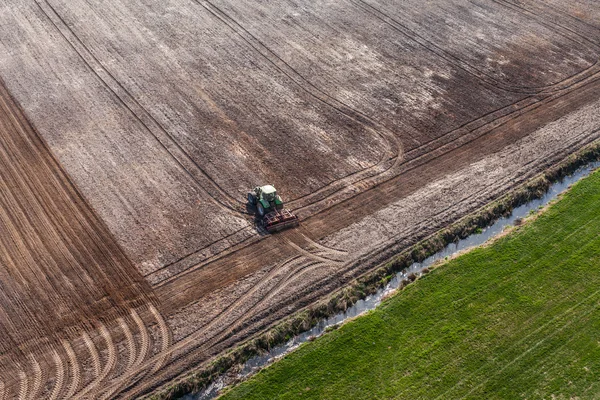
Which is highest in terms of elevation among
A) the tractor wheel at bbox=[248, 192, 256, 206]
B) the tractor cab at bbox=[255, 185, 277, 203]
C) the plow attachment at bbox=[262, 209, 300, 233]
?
the tractor cab at bbox=[255, 185, 277, 203]

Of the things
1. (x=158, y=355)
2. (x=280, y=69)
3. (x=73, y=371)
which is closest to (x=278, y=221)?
(x=158, y=355)

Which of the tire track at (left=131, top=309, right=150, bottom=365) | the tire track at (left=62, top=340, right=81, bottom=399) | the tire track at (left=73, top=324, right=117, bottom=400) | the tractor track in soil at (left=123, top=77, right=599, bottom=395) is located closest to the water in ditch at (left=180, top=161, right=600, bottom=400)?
the tractor track in soil at (left=123, top=77, right=599, bottom=395)

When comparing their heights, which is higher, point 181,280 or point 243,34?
point 243,34

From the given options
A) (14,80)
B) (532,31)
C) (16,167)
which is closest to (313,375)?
(16,167)

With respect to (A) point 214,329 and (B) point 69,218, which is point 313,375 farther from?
(B) point 69,218

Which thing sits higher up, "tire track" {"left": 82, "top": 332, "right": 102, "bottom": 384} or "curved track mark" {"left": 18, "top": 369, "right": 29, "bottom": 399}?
"tire track" {"left": 82, "top": 332, "right": 102, "bottom": 384}

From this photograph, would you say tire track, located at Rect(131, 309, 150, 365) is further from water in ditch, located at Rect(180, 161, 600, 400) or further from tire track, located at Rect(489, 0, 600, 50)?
tire track, located at Rect(489, 0, 600, 50)

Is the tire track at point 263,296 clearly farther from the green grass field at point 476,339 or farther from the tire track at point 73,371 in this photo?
the green grass field at point 476,339
